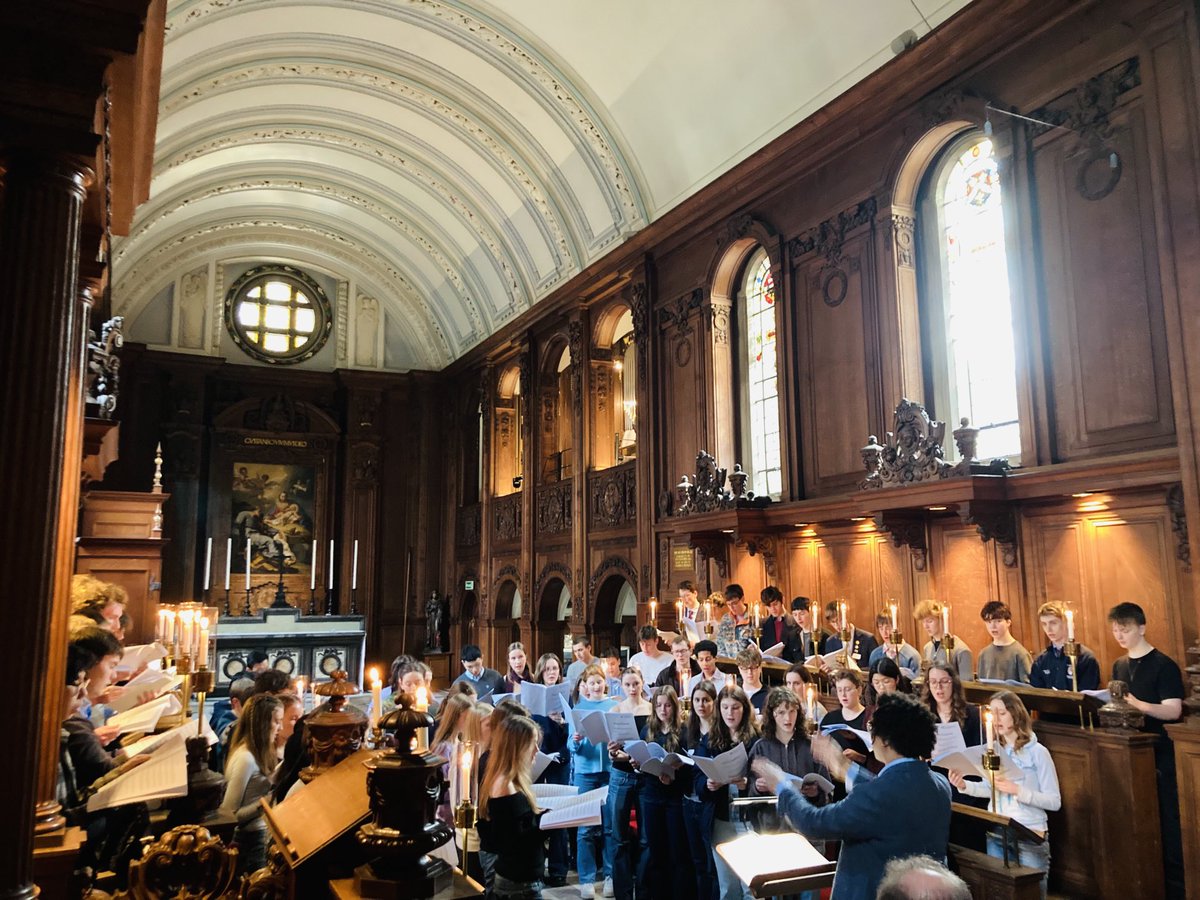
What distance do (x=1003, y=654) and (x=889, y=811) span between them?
14.8 ft

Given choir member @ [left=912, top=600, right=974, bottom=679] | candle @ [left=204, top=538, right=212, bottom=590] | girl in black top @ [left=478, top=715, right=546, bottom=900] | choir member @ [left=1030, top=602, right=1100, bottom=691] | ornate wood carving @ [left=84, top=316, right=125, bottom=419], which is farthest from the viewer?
candle @ [left=204, top=538, right=212, bottom=590]

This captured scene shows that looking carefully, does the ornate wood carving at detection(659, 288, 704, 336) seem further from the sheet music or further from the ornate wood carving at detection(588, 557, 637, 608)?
the sheet music

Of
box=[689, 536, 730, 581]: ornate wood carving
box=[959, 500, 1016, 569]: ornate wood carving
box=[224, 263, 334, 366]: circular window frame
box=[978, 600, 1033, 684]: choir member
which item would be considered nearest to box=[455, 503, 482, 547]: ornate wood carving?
box=[224, 263, 334, 366]: circular window frame

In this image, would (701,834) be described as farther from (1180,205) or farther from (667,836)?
(1180,205)

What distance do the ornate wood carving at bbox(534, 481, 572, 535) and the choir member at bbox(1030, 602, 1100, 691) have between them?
10.2 meters

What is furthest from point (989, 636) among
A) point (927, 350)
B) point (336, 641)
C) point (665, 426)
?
point (336, 641)

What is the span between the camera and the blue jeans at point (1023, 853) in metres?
4.60

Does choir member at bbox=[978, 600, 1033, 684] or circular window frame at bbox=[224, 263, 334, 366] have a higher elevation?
circular window frame at bbox=[224, 263, 334, 366]

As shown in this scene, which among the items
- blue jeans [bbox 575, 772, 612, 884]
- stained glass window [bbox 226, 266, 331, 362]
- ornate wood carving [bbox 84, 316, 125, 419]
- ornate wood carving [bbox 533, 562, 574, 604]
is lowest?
blue jeans [bbox 575, 772, 612, 884]

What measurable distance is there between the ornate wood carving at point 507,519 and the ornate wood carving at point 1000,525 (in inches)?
446

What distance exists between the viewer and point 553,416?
18328 mm

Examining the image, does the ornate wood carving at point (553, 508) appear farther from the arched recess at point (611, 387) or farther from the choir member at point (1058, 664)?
the choir member at point (1058, 664)

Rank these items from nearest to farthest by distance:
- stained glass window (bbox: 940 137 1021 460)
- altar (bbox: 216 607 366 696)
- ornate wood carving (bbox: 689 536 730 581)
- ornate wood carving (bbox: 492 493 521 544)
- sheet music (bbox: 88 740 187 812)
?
sheet music (bbox: 88 740 187 812)
stained glass window (bbox: 940 137 1021 460)
ornate wood carving (bbox: 689 536 730 581)
altar (bbox: 216 607 366 696)
ornate wood carving (bbox: 492 493 521 544)

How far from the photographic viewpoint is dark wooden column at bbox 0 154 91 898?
354 cm
